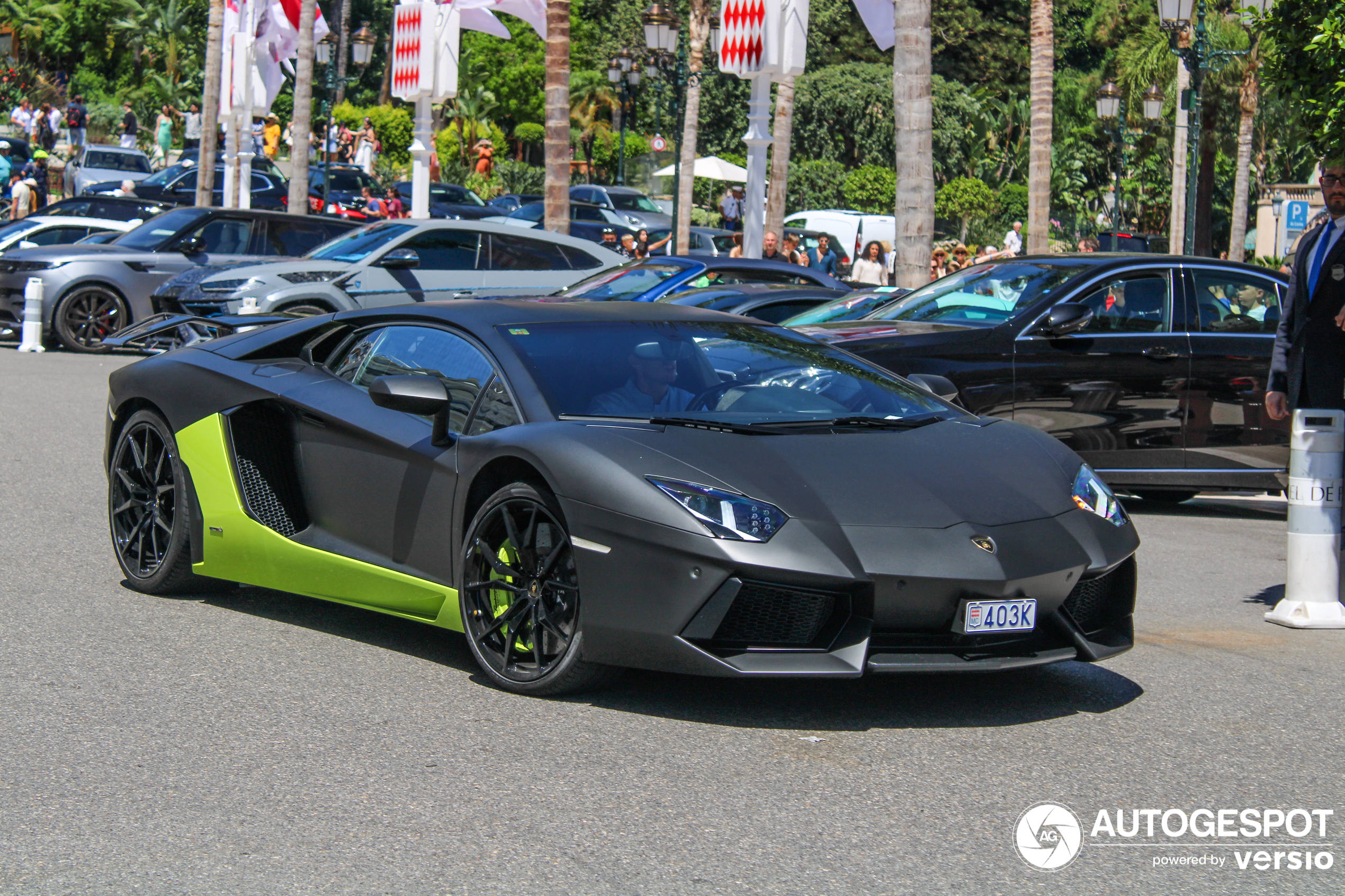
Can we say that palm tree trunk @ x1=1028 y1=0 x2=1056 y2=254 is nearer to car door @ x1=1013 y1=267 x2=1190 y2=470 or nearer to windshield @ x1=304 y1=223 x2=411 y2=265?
windshield @ x1=304 y1=223 x2=411 y2=265

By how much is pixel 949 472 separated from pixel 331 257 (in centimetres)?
1259

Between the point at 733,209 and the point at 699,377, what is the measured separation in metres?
38.5

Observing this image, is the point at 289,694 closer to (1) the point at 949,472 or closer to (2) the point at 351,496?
(2) the point at 351,496

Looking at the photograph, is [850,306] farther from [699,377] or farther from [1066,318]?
[699,377]

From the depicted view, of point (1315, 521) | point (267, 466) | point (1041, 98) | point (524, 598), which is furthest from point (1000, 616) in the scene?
point (1041, 98)

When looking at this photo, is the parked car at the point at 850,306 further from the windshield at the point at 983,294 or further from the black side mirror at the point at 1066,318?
the black side mirror at the point at 1066,318

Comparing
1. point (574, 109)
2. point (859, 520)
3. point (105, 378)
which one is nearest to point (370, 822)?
point (859, 520)

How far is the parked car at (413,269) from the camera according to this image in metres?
16.1

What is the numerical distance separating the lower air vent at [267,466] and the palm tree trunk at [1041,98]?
58.0ft

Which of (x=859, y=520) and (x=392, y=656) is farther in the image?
(x=392, y=656)

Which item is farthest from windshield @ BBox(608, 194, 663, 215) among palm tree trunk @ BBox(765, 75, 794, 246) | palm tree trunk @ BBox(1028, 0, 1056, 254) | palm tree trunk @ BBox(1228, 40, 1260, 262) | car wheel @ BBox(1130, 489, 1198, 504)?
car wheel @ BBox(1130, 489, 1198, 504)

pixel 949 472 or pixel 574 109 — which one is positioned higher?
pixel 574 109

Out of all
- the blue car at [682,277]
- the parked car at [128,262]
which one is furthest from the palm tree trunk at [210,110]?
the blue car at [682,277]

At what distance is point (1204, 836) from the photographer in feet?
13.0
